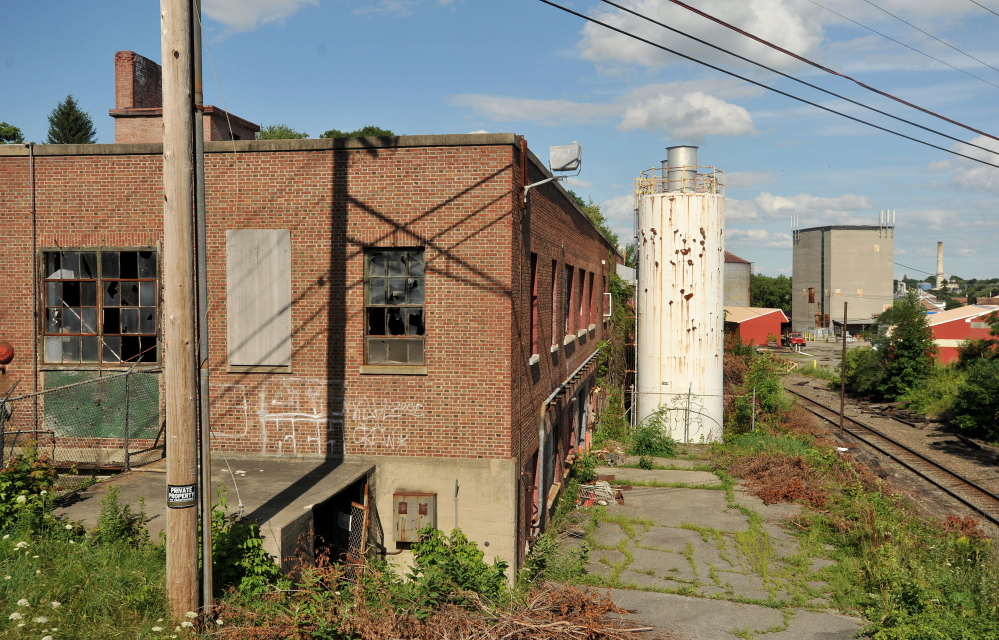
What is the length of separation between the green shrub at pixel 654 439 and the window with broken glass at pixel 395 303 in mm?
14116

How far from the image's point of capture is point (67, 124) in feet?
197

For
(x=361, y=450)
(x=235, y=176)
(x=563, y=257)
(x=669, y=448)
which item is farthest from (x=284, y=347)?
(x=669, y=448)

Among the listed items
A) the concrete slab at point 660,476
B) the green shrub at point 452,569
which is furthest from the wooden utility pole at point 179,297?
the concrete slab at point 660,476

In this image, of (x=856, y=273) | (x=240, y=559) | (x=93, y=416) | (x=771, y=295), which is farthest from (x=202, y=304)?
(x=771, y=295)

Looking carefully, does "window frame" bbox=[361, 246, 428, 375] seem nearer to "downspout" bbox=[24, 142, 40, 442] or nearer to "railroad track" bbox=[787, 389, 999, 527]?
"downspout" bbox=[24, 142, 40, 442]

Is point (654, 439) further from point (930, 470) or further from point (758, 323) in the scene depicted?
point (758, 323)

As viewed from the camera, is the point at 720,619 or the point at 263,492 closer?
the point at 263,492

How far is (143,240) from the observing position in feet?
37.4

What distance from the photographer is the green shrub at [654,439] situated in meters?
23.6

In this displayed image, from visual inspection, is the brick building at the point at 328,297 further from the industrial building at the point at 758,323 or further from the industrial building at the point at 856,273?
the industrial building at the point at 856,273

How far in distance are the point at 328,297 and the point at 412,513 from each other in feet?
11.8

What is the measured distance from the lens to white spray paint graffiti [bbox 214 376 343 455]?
36.9 ft

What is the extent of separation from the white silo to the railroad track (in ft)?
19.6

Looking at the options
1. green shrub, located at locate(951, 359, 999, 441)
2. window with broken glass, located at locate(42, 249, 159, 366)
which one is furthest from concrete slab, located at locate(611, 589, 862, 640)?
green shrub, located at locate(951, 359, 999, 441)
